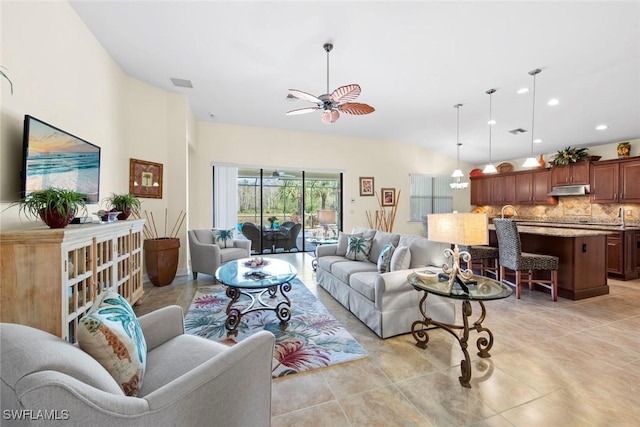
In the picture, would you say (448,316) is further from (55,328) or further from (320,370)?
(55,328)

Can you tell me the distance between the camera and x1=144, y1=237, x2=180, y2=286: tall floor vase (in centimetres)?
408

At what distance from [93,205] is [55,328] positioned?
1.93 meters

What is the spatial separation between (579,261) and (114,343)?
5.05 m

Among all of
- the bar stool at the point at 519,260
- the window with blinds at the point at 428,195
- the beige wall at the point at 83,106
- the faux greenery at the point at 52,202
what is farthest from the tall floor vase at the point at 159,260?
the window with blinds at the point at 428,195

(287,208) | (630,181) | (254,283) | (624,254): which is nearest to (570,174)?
(630,181)

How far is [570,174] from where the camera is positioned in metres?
5.86

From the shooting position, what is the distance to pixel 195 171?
18.8 ft

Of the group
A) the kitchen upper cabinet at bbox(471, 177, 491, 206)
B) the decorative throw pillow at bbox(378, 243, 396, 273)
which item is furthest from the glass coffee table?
the kitchen upper cabinet at bbox(471, 177, 491, 206)

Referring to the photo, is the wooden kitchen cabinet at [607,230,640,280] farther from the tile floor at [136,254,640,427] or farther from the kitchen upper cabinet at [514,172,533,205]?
the tile floor at [136,254,640,427]

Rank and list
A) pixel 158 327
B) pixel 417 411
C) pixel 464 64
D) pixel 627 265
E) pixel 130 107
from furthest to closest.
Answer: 1. pixel 627 265
2. pixel 130 107
3. pixel 464 64
4. pixel 417 411
5. pixel 158 327

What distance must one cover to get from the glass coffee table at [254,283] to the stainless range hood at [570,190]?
249 inches

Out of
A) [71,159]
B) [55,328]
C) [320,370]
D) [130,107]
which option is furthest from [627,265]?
[130,107]

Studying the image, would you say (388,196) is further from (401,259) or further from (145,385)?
(145,385)

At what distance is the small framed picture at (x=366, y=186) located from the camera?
7.12m
